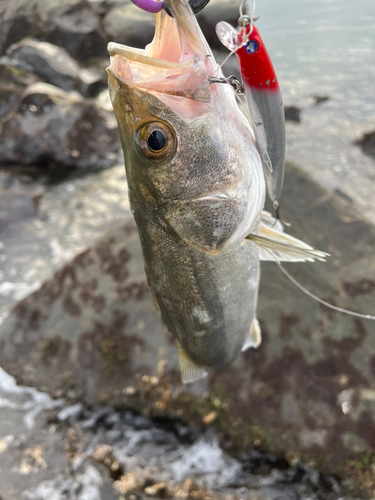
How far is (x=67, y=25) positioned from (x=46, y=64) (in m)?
3.56

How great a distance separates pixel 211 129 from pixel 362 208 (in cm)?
650

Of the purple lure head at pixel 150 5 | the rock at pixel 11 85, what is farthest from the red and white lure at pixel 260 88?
the rock at pixel 11 85

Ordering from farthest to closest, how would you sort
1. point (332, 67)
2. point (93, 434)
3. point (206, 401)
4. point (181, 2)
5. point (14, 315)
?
point (332, 67)
point (14, 315)
point (93, 434)
point (206, 401)
point (181, 2)

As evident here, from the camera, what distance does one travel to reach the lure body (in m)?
1.15

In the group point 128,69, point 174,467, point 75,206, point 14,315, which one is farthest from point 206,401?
point 75,206

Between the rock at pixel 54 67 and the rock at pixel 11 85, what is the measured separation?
2.79 feet

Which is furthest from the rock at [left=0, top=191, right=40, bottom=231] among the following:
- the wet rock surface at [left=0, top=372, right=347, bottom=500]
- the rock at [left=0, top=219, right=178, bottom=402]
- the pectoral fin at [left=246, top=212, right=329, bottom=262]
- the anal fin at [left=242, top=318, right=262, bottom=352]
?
the pectoral fin at [left=246, top=212, right=329, bottom=262]

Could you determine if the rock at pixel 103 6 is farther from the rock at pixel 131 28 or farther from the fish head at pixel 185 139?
the fish head at pixel 185 139

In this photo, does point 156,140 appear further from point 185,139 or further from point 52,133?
point 52,133

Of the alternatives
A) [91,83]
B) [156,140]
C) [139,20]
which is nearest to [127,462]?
[156,140]

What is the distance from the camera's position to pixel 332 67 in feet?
45.0

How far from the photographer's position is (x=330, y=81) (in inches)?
497

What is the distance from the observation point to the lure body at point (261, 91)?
1149mm

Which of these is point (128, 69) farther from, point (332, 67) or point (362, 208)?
point (332, 67)
